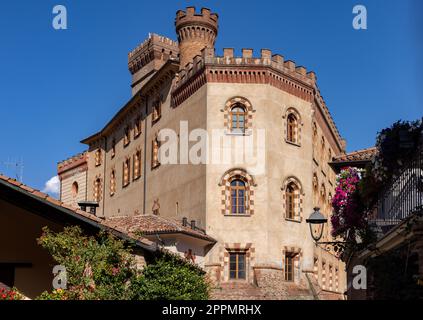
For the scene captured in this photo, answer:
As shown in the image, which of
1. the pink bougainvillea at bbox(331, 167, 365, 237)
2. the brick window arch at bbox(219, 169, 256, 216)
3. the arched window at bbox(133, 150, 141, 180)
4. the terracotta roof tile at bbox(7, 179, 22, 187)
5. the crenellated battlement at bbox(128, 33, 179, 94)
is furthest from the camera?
the crenellated battlement at bbox(128, 33, 179, 94)

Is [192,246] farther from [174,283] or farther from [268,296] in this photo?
[174,283]

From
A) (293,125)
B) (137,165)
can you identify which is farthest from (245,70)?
(137,165)

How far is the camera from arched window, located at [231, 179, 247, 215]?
109 feet

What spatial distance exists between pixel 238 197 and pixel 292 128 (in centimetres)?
516

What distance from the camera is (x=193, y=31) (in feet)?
123

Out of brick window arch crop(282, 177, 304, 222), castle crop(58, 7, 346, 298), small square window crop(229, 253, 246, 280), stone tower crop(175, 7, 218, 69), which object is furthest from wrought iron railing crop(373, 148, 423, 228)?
stone tower crop(175, 7, 218, 69)

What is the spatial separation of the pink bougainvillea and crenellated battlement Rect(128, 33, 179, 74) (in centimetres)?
3853

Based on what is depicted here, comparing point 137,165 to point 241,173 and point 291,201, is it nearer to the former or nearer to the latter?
point 241,173

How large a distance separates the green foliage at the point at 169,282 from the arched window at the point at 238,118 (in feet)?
61.5

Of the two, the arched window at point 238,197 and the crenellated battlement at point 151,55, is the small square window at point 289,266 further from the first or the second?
the crenellated battlement at point 151,55

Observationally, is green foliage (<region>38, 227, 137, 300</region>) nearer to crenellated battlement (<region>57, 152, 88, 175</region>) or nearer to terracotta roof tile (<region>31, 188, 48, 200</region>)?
terracotta roof tile (<region>31, 188, 48, 200</region>)

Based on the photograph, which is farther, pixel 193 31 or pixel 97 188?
pixel 97 188

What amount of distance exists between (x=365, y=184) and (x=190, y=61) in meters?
22.5
